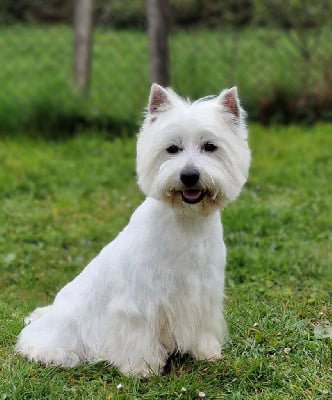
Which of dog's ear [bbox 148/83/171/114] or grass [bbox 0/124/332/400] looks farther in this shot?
grass [bbox 0/124/332/400]

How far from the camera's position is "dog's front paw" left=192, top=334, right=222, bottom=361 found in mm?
3854

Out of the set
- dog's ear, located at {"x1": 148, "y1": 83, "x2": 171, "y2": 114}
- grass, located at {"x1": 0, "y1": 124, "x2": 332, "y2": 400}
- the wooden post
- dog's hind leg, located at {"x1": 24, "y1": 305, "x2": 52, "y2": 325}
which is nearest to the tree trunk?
grass, located at {"x1": 0, "y1": 124, "x2": 332, "y2": 400}

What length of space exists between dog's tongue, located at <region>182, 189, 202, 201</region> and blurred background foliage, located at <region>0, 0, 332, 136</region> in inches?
221

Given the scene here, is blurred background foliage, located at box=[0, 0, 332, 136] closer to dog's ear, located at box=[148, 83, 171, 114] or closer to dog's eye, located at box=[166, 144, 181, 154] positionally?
dog's ear, located at box=[148, 83, 171, 114]

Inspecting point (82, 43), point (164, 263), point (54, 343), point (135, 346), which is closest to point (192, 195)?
point (164, 263)

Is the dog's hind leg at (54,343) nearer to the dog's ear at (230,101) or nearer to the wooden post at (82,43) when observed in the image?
the dog's ear at (230,101)

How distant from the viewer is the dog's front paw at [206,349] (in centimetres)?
385

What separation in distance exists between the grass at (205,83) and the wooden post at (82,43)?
17 centimetres

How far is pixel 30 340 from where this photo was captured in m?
3.90

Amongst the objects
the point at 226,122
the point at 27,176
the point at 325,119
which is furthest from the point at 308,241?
the point at 325,119

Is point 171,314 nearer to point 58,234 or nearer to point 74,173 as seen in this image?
point 58,234

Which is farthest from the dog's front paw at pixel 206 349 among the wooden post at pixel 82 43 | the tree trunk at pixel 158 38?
the wooden post at pixel 82 43

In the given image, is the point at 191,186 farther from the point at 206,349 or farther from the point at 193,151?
the point at 206,349

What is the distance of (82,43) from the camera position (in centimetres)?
936
